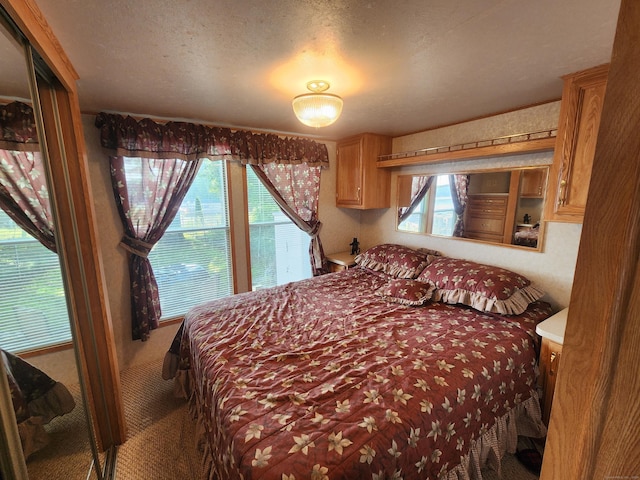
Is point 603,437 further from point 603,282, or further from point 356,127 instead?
point 356,127

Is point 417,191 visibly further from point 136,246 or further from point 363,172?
point 136,246

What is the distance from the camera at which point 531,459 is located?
1.60 meters

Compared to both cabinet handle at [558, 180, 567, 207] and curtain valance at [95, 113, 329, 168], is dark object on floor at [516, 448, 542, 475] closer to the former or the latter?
cabinet handle at [558, 180, 567, 207]

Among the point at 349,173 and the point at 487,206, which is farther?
the point at 349,173

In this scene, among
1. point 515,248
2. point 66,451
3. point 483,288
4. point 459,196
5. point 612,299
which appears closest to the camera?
point 612,299

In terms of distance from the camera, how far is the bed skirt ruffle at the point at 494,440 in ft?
4.39

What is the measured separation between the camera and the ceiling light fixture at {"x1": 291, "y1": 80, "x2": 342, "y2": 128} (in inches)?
65.1

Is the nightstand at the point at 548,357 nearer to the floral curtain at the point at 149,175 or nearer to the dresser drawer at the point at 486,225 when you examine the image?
the dresser drawer at the point at 486,225

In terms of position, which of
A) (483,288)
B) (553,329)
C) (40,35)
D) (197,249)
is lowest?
(553,329)

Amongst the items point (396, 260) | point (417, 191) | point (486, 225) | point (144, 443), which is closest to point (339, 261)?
point (396, 260)

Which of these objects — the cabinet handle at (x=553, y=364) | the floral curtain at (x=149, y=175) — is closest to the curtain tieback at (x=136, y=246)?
the floral curtain at (x=149, y=175)

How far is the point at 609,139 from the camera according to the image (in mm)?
422

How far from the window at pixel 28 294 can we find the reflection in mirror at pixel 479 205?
2.91m

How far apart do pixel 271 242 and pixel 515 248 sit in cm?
Answer: 240
